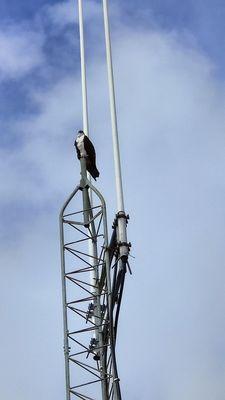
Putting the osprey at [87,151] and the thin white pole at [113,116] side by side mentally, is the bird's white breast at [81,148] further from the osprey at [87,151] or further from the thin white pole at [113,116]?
the thin white pole at [113,116]

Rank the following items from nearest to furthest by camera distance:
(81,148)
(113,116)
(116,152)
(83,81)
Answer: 1. (116,152)
2. (113,116)
3. (81,148)
4. (83,81)

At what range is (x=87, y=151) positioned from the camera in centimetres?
2708

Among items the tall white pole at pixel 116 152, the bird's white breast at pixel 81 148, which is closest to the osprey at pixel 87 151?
the bird's white breast at pixel 81 148

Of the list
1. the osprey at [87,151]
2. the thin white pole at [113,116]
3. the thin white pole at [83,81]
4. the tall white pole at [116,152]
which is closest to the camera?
the tall white pole at [116,152]

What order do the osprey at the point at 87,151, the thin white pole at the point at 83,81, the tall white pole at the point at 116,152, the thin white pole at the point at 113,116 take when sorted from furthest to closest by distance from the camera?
the thin white pole at the point at 83,81 < the osprey at the point at 87,151 < the thin white pole at the point at 113,116 < the tall white pole at the point at 116,152

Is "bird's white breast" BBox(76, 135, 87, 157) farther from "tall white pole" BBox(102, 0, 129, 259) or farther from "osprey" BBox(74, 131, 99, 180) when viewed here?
"tall white pole" BBox(102, 0, 129, 259)

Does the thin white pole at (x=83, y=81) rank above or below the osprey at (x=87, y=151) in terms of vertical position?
above

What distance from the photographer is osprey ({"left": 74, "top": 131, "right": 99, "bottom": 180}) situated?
1064 inches

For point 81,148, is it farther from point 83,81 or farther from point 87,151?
point 83,81

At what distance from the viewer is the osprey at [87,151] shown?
27.0 meters

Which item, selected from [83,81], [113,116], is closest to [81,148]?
[113,116]

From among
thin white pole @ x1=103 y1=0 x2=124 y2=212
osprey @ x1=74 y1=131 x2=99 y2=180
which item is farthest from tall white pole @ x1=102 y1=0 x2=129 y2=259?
osprey @ x1=74 y1=131 x2=99 y2=180

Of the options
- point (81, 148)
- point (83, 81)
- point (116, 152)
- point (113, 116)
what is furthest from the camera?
point (83, 81)

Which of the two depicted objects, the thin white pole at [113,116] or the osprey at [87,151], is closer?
the thin white pole at [113,116]
